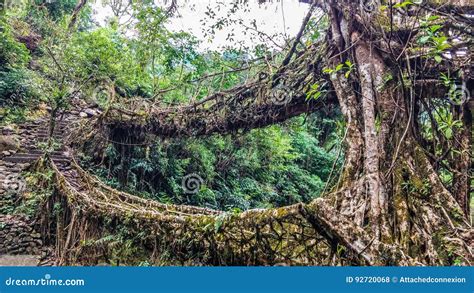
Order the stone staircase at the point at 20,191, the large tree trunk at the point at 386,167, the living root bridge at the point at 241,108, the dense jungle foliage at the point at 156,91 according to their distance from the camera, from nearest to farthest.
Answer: the large tree trunk at the point at 386,167
the living root bridge at the point at 241,108
the stone staircase at the point at 20,191
the dense jungle foliage at the point at 156,91

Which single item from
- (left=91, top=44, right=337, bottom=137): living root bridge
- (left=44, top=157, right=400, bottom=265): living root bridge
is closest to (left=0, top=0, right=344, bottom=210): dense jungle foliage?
(left=91, top=44, right=337, bottom=137): living root bridge

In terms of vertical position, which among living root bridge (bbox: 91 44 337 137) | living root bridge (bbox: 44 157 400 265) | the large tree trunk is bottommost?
living root bridge (bbox: 44 157 400 265)

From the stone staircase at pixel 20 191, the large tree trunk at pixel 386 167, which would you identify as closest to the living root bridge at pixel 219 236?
the large tree trunk at pixel 386 167

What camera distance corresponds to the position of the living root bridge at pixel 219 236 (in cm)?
203

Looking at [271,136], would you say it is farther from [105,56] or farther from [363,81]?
[363,81]

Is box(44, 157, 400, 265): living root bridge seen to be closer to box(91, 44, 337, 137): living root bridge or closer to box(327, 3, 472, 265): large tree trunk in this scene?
box(327, 3, 472, 265): large tree trunk

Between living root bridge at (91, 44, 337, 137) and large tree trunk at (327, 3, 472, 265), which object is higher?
living root bridge at (91, 44, 337, 137)

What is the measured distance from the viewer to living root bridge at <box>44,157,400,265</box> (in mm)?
2031

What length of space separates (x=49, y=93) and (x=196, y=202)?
3.99 metres

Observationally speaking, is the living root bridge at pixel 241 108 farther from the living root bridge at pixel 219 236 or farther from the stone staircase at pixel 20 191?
Answer: the stone staircase at pixel 20 191

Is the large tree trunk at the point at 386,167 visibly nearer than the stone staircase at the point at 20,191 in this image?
Yes

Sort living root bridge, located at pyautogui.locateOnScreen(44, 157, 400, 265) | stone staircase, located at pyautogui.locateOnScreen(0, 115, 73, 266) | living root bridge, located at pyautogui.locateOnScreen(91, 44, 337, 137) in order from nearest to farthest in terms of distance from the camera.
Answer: living root bridge, located at pyautogui.locateOnScreen(44, 157, 400, 265) → living root bridge, located at pyautogui.locateOnScreen(91, 44, 337, 137) → stone staircase, located at pyautogui.locateOnScreen(0, 115, 73, 266)

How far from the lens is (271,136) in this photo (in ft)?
28.2

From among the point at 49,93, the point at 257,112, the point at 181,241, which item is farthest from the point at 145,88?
the point at 181,241
